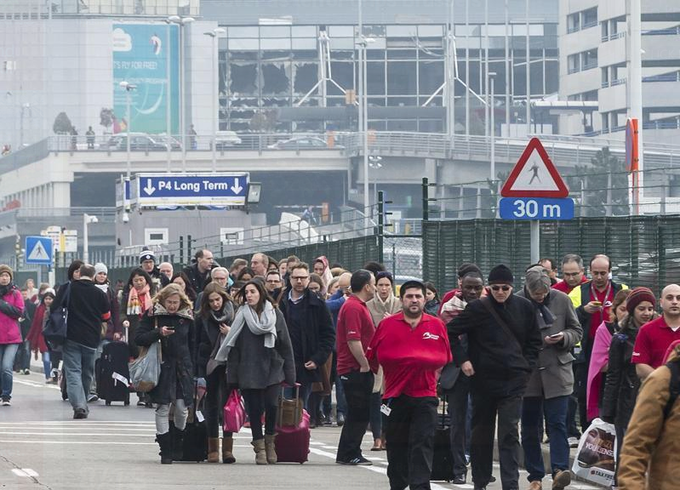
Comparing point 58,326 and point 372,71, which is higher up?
point 372,71

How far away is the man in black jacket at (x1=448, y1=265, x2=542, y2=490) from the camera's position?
12.8 metres

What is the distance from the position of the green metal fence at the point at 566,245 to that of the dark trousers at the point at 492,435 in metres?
5.62

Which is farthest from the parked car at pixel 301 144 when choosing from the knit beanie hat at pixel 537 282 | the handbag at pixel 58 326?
the knit beanie hat at pixel 537 282

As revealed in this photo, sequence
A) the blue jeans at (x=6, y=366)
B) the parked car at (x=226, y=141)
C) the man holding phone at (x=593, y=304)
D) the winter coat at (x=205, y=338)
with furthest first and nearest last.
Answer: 1. the parked car at (x=226, y=141)
2. the blue jeans at (x=6, y=366)
3. the winter coat at (x=205, y=338)
4. the man holding phone at (x=593, y=304)

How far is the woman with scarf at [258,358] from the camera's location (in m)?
15.3

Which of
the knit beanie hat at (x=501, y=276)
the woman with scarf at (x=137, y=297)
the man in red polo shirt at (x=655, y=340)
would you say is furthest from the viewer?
the woman with scarf at (x=137, y=297)

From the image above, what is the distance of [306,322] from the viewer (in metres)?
17.7

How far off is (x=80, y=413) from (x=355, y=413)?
6068 mm

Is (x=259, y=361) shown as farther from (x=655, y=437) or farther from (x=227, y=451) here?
(x=655, y=437)

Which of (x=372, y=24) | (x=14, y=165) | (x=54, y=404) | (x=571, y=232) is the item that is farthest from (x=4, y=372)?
(x=372, y=24)

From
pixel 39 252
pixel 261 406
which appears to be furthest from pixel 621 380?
pixel 39 252

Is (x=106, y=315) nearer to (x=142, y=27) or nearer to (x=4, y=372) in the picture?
(x=4, y=372)

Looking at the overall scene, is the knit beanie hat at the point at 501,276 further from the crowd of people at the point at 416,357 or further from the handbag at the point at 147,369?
the handbag at the point at 147,369

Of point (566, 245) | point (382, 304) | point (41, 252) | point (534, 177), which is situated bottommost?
point (41, 252)
